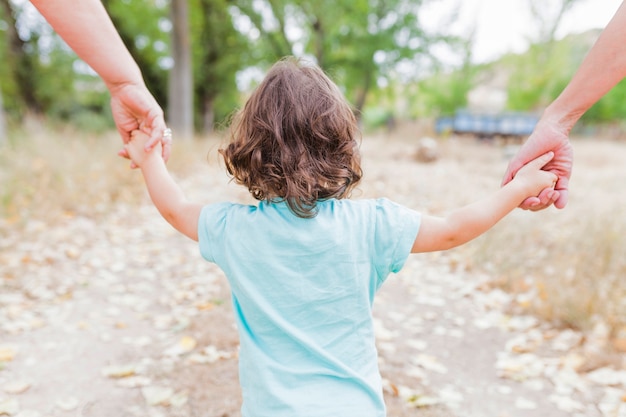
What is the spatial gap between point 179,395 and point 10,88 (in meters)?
12.6

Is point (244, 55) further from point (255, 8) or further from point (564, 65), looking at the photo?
point (564, 65)

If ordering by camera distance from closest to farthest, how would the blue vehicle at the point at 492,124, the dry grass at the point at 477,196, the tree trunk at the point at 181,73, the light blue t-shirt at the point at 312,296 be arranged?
the light blue t-shirt at the point at 312,296 < the dry grass at the point at 477,196 < the tree trunk at the point at 181,73 < the blue vehicle at the point at 492,124

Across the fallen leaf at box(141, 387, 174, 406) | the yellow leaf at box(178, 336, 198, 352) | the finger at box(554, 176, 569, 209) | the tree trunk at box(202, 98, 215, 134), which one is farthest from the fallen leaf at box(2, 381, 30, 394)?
the tree trunk at box(202, 98, 215, 134)

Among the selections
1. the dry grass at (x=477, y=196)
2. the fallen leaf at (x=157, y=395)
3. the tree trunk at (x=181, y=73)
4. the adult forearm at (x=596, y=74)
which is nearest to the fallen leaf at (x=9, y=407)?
the fallen leaf at (x=157, y=395)

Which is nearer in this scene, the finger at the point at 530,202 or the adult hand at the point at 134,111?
the finger at the point at 530,202

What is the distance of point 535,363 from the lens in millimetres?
2682

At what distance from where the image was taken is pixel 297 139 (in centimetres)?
120

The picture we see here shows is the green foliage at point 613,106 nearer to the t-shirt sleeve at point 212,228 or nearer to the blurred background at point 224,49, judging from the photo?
the blurred background at point 224,49

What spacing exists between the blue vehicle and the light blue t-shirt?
1481cm

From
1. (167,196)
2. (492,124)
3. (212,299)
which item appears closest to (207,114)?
(492,124)

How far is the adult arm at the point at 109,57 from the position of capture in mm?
1629

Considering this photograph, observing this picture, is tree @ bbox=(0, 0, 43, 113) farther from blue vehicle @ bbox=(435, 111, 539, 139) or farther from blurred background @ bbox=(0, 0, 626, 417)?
blue vehicle @ bbox=(435, 111, 539, 139)

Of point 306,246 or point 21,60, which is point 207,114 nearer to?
point 21,60

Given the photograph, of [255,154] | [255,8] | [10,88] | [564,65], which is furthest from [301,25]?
[255,154]
